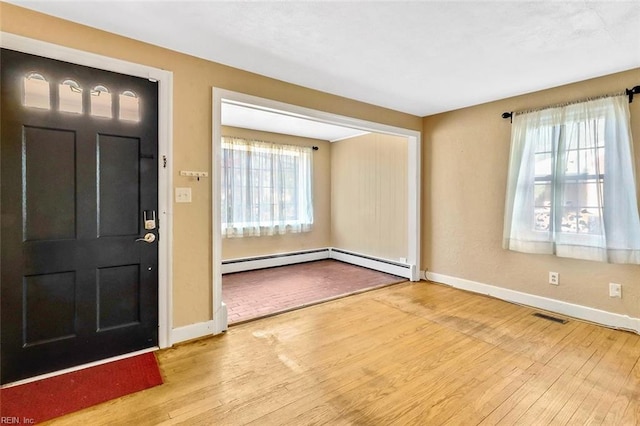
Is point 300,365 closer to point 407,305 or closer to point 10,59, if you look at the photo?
point 407,305

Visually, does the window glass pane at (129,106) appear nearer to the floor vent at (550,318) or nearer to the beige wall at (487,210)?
the beige wall at (487,210)

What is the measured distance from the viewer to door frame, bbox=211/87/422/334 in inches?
107

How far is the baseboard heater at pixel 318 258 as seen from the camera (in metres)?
4.91

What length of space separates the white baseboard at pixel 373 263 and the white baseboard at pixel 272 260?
0.32 m

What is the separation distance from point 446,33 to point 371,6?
2.23ft

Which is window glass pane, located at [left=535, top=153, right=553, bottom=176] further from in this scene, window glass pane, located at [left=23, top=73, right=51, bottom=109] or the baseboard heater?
window glass pane, located at [left=23, top=73, right=51, bottom=109]

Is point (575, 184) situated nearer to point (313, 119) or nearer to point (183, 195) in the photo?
point (313, 119)

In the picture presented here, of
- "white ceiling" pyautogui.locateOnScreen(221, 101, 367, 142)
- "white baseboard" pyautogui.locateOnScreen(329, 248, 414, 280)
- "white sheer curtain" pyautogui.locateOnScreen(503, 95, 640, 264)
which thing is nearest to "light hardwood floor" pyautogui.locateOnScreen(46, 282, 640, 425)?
"white sheer curtain" pyautogui.locateOnScreen(503, 95, 640, 264)

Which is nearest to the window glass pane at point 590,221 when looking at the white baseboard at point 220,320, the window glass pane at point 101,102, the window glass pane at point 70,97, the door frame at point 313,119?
the door frame at point 313,119

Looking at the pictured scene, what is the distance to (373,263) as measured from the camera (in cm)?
540

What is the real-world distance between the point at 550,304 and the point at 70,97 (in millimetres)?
4884

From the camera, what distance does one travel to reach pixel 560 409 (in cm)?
177

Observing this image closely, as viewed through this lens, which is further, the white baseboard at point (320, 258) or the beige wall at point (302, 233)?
the beige wall at point (302, 233)

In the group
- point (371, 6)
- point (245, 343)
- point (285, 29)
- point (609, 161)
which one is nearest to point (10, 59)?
point (285, 29)
